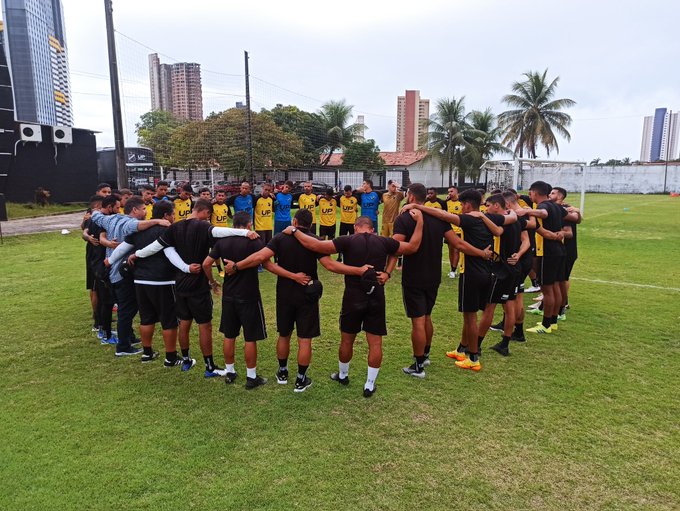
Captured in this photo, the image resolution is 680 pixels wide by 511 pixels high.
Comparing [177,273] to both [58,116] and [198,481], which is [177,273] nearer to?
[198,481]

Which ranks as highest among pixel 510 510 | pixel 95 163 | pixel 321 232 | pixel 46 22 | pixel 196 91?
pixel 46 22

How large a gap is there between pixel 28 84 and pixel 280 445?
190ft

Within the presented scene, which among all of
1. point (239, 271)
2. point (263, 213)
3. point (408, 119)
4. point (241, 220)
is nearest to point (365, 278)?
point (239, 271)

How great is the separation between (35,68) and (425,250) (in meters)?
59.5

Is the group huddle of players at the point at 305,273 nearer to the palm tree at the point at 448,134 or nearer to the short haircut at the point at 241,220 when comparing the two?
the short haircut at the point at 241,220

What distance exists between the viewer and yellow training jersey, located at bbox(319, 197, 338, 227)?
1074cm

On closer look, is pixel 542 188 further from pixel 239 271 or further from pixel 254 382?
pixel 254 382

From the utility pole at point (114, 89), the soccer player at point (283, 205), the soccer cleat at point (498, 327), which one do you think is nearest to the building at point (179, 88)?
the utility pole at point (114, 89)

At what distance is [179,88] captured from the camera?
29.4 metres

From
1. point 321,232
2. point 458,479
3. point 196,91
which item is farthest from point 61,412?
point 196,91

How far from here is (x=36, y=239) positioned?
1549cm

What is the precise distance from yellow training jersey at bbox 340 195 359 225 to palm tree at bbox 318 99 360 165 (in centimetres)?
3347

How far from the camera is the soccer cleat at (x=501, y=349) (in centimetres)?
→ 560

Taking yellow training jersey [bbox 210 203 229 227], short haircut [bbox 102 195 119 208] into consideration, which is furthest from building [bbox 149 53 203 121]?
short haircut [bbox 102 195 119 208]
